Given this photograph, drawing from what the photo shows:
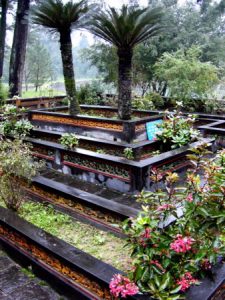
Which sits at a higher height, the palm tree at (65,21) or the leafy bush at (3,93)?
the palm tree at (65,21)

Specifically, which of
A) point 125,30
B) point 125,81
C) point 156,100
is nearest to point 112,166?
point 125,81

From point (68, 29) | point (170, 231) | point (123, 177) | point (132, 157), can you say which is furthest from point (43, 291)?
point (68, 29)

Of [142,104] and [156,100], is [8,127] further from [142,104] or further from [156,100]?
[156,100]

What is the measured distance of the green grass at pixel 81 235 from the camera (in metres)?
3.35

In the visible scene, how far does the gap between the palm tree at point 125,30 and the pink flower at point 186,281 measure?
508 centimetres

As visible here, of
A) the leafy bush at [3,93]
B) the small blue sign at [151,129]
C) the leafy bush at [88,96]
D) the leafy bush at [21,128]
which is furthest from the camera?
the leafy bush at [88,96]

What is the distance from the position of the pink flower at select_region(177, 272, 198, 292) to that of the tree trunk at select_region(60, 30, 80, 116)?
19.4 feet

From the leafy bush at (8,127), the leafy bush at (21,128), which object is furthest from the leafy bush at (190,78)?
the leafy bush at (8,127)

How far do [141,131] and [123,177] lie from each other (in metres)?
2.01

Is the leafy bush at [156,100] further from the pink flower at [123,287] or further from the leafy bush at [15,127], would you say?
the pink flower at [123,287]

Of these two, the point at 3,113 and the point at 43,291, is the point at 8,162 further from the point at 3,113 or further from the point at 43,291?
the point at 3,113

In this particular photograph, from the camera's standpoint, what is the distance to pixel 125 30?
6.55 metres

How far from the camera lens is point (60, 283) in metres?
2.89

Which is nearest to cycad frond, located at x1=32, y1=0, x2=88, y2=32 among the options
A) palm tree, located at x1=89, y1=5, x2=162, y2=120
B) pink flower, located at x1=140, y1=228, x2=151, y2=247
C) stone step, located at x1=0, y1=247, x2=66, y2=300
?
palm tree, located at x1=89, y1=5, x2=162, y2=120
